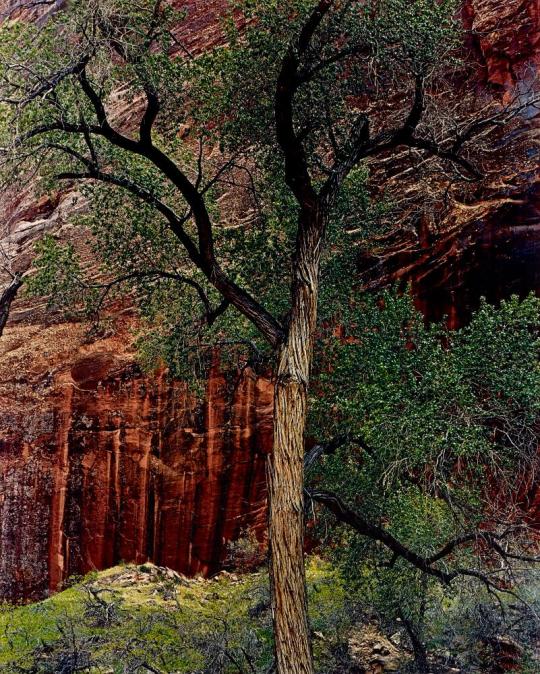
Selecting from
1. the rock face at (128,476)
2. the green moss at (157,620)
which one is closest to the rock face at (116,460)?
the rock face at (128,476)

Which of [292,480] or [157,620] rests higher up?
[292,480]

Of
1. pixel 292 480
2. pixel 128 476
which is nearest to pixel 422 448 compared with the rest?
pixel 292 480

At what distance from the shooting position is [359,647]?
12156mm

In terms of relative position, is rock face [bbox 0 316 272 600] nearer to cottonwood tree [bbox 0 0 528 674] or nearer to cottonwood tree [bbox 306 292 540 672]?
cottonwood tree [bbox 0 0 528 674]

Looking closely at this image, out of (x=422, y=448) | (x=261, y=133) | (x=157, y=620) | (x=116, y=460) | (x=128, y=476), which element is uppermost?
(x=261, y=133)

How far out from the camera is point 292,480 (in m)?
7.52

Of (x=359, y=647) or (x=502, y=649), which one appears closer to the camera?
(x=502, y=649)

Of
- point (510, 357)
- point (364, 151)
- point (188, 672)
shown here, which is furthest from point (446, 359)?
point (188, 672)

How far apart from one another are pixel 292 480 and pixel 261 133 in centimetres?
530

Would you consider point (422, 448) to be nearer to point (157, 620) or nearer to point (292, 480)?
point (292, 480)

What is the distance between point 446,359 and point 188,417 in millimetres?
9349

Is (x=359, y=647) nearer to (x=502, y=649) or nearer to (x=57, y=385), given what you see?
(x=502, y=649)

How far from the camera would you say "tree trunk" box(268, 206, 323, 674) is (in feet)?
23.3

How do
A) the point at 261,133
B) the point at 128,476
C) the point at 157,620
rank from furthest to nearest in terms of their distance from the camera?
the point at 128,476 → the point at 157,620 → the point at 261,133
